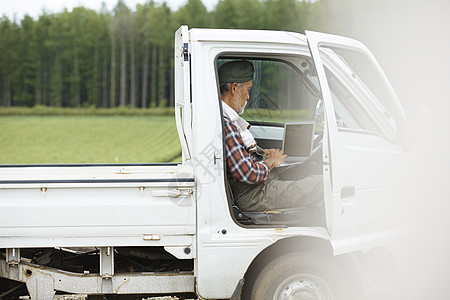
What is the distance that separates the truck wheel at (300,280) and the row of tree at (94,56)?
7960 cm

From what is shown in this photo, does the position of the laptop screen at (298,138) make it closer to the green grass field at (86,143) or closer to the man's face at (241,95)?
the man's face at (241,95)

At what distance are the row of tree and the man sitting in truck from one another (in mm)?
79209

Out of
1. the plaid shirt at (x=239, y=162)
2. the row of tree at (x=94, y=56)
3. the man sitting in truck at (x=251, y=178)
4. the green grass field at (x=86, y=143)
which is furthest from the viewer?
the row of tree at (x=94, y=56)

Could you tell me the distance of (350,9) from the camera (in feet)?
69.5

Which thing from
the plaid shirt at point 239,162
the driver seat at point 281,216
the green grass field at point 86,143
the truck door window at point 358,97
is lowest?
the green grass field at point 86,143

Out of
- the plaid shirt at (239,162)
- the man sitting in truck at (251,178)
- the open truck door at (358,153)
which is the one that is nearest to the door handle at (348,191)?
the open truck door at (358,153)

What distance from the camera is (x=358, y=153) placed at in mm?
4367

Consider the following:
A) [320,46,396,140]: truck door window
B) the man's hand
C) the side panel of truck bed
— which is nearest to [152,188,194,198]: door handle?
the side panel of truck bed

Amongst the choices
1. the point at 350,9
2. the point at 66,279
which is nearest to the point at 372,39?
the point at 350,9

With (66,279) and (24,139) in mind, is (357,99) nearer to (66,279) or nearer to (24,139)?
(66,279)

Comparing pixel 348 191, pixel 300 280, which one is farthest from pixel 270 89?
pixel 300 280

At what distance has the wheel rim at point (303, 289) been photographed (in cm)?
436

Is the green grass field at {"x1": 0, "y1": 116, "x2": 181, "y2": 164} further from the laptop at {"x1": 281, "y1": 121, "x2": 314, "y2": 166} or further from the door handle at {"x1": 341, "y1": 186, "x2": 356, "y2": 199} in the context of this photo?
the door handle at {"x1": 341, "y1": 186, "x2": 356, "y2": 199}

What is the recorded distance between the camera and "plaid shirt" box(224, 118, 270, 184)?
14.3 feet
